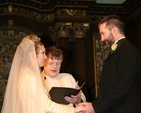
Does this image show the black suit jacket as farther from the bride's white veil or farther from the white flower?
the bride's white veil

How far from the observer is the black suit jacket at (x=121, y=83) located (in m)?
2.38

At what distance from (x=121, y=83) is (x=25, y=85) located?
36.2 inches

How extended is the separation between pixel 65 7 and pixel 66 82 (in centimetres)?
238

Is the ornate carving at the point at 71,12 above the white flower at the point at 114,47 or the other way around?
above

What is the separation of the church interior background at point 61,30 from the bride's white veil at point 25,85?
98.6 inches

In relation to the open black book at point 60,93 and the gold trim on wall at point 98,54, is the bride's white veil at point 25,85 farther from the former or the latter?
the gold trim on wall at point 98,54

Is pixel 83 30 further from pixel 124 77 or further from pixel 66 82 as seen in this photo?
pixel 124 77

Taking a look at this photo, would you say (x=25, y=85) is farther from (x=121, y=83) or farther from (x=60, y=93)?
(x=121, y=83)

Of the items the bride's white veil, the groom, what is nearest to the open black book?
the bride's white veil

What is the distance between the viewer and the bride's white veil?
104 inches

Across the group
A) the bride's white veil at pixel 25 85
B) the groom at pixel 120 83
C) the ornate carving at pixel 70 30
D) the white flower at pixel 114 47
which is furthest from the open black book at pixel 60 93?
the ornate carving at pixel 70 30

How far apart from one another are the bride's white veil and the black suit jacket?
56cm

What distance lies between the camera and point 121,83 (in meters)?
2.38

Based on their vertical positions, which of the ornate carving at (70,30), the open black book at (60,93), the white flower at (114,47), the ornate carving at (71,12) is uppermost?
the ornate carving at (71,12)
